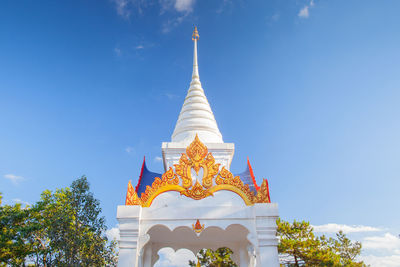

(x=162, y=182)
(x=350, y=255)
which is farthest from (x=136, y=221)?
(x=350, y=255)

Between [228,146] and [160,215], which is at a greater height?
[228,146]

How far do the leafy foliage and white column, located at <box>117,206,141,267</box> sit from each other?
660cm

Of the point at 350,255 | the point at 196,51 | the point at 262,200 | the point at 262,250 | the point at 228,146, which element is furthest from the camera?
the point at 350,255

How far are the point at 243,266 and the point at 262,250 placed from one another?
13.8ft

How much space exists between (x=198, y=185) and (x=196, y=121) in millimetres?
6823

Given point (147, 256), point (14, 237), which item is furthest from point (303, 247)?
point (14, 237)

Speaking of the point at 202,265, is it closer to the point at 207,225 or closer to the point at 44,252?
the point at 44,252

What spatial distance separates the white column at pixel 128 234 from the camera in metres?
8.23

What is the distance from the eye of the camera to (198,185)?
9344mm

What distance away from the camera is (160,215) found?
8.93m

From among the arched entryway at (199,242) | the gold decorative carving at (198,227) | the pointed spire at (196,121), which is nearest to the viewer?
the gold decorative carving at (198,227)

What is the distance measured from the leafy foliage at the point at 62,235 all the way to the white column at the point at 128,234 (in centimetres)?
660

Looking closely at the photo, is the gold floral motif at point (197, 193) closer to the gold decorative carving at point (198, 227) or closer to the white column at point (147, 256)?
the gold decorative carving at point (198, 227)

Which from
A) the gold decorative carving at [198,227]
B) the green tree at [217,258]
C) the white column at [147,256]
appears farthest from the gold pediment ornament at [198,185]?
the green tree at [217,258]
